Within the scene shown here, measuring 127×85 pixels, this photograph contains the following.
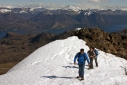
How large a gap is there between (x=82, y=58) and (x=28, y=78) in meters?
6.37

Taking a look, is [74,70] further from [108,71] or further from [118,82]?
[118,82]

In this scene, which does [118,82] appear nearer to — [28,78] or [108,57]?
[28,78]

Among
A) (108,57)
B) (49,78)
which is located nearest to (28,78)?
(49,78)

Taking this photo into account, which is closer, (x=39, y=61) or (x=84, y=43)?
(x=39, y=61)

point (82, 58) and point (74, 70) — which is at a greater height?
point (82, 58)

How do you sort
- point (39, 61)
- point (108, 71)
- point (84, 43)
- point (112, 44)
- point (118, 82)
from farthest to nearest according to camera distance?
point (112, 44) → point (84, 43) → point (39, 61) → point (108, 71) → point (118, 82)

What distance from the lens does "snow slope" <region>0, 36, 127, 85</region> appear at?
1872cm

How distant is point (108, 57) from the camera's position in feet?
95.7

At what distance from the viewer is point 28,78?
21172 mm

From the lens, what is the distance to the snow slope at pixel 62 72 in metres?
18.7

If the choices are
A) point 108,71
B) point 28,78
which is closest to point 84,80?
point 108,71

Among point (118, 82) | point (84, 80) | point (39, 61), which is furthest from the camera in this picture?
point (39, 61)

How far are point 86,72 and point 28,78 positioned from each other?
5952mm

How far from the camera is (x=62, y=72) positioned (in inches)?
866
